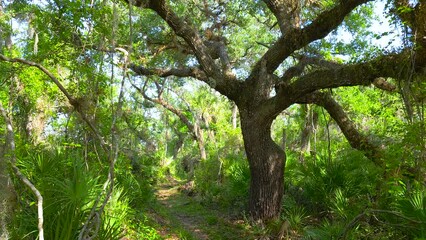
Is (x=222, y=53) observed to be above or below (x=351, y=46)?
below

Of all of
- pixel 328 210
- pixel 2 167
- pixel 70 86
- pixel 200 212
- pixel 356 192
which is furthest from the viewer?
pixel 200 212

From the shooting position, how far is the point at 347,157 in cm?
869

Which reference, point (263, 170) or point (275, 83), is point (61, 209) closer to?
point (263, 170)

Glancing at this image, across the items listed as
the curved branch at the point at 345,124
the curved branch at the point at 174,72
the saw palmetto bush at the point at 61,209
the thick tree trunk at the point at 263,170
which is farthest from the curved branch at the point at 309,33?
the saw palmetto bush at the point at 61,209

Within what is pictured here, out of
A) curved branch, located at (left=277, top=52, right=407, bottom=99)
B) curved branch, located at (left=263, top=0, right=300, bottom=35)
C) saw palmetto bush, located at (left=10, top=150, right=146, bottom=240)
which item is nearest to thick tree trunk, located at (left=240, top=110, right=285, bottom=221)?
curved branch, located at (left=277, top=52, right=407, bottom=99)

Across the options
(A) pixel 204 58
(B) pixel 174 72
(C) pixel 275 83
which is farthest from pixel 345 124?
(B) pixel 174 72

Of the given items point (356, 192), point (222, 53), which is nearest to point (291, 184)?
point (356, 192)

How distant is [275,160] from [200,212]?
3941mm

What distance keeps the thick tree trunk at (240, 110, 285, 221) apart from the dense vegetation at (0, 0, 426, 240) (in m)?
0.03

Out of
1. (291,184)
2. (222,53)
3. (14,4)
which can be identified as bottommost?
(291,184)

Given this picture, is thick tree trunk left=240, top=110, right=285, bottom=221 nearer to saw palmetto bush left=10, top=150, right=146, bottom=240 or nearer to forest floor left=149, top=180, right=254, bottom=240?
forest floor left=149, top=180, right=254, bottom=240

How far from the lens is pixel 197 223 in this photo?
32.9 ft

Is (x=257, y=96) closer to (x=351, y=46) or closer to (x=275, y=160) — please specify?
(x=275, y=160)

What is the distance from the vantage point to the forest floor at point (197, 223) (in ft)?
27.4
